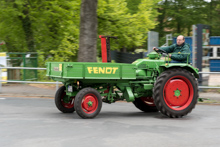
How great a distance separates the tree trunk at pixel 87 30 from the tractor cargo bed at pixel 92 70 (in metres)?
4.01

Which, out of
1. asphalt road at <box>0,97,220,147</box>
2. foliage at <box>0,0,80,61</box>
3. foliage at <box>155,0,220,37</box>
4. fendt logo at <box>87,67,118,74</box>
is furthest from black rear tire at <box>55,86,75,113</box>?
foliage at <box>155,0,220,37</box>

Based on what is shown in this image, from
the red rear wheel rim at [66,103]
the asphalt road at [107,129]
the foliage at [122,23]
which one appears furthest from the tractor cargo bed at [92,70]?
the foliage at [122,23]

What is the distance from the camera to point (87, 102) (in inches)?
338

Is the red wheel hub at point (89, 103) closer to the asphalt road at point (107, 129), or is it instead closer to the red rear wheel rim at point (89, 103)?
the red rear wheel rim at point (89, 103)

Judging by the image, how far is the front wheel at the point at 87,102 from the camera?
8453 millimetres

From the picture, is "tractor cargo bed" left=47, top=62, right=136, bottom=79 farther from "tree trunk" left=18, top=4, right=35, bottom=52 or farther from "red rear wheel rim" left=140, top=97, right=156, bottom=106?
"tree trunk" left=18, top=4, right=35, bottom=52

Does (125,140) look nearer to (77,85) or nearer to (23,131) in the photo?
(23,131)

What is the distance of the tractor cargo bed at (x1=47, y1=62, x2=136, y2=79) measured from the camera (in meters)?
8.35

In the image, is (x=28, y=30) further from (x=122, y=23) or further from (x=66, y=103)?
(x=66, y=103)

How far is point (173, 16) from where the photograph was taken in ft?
128

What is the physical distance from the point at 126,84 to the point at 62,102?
1.76 meters

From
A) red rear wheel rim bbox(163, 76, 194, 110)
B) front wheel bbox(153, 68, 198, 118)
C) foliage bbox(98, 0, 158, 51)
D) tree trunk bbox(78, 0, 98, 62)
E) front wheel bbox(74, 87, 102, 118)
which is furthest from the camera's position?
foliage bbox(98, 0, 158, 51)

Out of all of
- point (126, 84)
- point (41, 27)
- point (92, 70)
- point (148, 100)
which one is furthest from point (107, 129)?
point (41, 27)

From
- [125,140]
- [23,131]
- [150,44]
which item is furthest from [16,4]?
[125,140]
